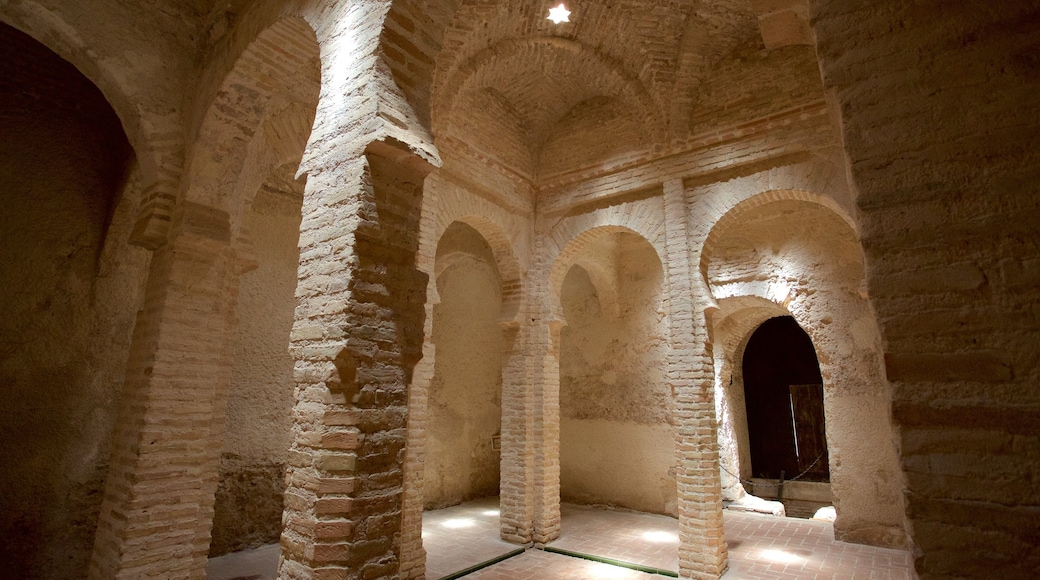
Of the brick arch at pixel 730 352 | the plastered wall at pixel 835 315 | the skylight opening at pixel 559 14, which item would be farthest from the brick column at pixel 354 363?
the brick arch at pixel 730 352

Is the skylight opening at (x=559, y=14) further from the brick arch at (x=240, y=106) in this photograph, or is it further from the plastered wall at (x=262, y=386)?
the plastered wall at (x=262, y=386)

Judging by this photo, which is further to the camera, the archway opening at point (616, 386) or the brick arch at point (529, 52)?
the archway opening at point (616, 386)

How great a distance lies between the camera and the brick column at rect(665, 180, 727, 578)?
633 cm

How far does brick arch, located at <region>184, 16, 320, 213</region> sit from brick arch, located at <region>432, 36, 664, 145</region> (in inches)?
78.2

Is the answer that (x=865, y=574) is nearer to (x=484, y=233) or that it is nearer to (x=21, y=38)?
(x=484, y=233)

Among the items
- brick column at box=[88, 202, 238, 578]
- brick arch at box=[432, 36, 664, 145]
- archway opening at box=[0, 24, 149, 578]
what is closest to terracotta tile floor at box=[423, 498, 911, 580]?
brick column at box=[88, 202, 238, 578]

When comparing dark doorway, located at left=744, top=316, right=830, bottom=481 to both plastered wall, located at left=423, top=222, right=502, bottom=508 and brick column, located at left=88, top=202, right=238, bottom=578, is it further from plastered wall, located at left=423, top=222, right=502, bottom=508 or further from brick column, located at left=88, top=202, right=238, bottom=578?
brick column, located at left=88, top=202, right=238, bottom=578

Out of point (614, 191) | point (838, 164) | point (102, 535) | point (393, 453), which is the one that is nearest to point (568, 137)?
point (614, 191)

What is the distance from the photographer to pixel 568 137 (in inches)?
349

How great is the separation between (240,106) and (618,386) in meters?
8.31

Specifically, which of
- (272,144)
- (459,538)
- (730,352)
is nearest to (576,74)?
(272,144)

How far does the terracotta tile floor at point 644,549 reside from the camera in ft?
20.6

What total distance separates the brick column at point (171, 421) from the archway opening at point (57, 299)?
5.35 feet

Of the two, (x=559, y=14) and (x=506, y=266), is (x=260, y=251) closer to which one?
(x=506, y=266)
